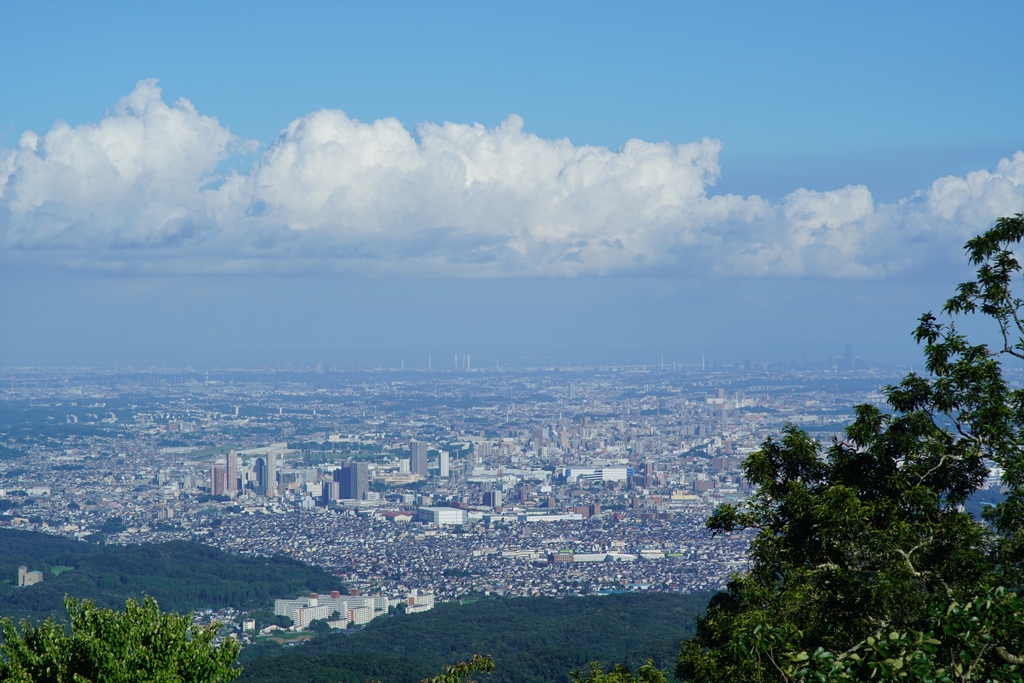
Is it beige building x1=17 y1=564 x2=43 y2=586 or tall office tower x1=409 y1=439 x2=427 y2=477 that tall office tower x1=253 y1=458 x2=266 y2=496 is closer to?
tall office tower x1=409 y1=439 x2=427 y2=477

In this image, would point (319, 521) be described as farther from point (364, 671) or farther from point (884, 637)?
point (884, 637)

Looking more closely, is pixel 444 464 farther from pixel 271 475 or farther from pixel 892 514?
pixel 892 514

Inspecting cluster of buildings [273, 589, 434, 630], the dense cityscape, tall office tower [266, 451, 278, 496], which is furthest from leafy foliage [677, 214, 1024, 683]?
tall office tower [266, 451, 278, 496]

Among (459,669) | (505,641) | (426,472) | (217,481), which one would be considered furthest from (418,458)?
(459,669)

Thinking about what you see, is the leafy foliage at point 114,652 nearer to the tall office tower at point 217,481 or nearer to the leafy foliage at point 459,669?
the leafy foliage at point 459,669

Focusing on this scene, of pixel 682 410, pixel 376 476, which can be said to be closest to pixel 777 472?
pixel 376 476

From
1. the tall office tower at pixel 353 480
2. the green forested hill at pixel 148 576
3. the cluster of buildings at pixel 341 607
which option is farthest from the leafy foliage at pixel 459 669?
the tall office tower at pixel 353 480
